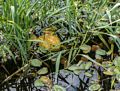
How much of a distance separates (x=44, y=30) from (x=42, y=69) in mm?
275

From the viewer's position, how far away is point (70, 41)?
1.71 meters

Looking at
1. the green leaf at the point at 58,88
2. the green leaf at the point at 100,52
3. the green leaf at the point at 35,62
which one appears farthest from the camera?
the green leaf at the point at 100,52

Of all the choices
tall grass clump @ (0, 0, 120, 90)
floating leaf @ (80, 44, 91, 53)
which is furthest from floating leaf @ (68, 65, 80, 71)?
floating leaf @ (80, 44, 91, 53)

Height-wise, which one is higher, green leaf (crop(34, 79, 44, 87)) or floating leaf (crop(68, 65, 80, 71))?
floating leaf (crop(68, 65, 80, 71))

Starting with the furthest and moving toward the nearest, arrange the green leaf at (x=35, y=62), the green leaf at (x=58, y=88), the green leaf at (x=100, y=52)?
the green leaf at (x=100, y=52), the green leaf at (x=35, y=62), the green leaf at (x=58, y=88)

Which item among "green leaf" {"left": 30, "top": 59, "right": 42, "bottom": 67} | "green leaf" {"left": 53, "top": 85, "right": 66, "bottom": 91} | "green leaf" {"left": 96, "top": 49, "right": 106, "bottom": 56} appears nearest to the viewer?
"green leaf" {"left": 53, "top": 85, "right": 66, "bottom": 91}

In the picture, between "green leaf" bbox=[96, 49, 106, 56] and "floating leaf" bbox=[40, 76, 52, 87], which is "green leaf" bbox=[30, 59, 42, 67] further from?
"green leaf" bbox=[96, 49, 106, 56]

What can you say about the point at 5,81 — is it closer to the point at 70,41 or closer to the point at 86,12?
the point at 70,41

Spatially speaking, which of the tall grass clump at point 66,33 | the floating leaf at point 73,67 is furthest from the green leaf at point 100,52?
the floating leaf at point 73,67

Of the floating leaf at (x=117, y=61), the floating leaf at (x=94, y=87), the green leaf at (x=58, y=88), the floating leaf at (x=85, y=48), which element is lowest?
the floating leaf at (x=94, y=87)

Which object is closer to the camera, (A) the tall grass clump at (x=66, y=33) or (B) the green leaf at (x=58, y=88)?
(B) the green leaf at (x=58, y=88)

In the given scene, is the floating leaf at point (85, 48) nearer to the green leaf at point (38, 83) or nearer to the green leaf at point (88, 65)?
the green leaf at point (88, 65)

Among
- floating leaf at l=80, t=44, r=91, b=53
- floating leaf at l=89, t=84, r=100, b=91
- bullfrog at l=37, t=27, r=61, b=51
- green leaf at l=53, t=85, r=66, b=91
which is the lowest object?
floating leaf at l=89, t=84, r=100, b=91

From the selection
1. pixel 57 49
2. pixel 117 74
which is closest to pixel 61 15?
pixel 57 49
